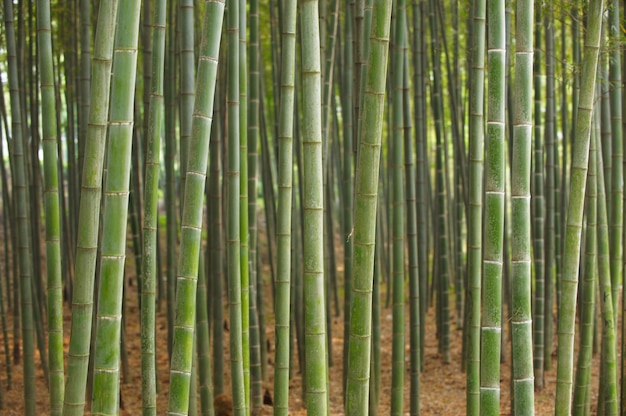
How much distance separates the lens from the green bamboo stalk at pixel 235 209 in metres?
2.28

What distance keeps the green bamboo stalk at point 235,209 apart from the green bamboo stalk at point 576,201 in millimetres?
1035

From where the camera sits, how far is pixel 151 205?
86.7 inches

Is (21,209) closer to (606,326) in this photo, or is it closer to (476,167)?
(476,167)

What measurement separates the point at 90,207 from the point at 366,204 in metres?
0.67

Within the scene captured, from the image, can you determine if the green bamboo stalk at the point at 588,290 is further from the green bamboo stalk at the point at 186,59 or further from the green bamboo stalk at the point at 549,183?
the green bamboo stalk at the point at 186,59

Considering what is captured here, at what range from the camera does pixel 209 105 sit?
5.90 feet

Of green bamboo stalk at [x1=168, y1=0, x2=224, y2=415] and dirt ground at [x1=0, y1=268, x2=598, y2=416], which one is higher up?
green bamboo stalk at [x1=168, y1=0, x2=224, y2=415]

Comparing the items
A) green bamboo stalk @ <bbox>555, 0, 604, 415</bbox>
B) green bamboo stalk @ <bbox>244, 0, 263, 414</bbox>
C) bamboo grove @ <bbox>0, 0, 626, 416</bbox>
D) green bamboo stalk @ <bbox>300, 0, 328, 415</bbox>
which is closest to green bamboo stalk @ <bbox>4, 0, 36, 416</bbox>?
bamboo grove @ <bbox>0, 0, 626, 416</bbox>

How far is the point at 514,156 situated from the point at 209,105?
2.55 feet

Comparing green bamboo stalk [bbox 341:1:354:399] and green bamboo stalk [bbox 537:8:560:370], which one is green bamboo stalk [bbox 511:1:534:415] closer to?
green bamboo stalk [bbox 341:1:354:399]

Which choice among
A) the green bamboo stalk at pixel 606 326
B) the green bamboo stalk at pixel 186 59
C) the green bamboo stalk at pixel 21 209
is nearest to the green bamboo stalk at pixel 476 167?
the green bamboo stalk at pixel 606 326

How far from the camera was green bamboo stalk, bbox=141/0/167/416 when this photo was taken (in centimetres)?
219

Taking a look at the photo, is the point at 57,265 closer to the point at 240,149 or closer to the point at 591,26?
the point at 240,149

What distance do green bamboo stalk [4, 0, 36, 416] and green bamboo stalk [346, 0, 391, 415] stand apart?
1.68 meters
